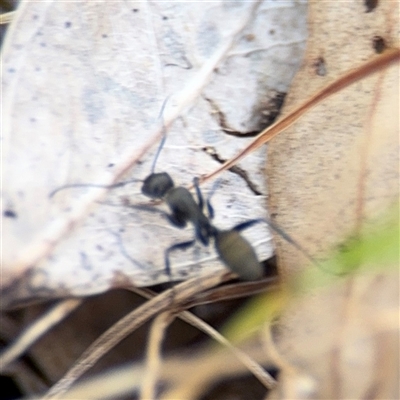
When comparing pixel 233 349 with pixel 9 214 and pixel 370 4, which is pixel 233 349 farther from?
pixel 370 4

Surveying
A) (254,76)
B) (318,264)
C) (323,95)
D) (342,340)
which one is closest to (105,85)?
(254,76)

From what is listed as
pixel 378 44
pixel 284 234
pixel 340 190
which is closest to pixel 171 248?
pixel 284 234

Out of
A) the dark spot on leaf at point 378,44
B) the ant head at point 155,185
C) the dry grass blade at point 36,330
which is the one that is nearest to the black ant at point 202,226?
the ant head at point 155,185

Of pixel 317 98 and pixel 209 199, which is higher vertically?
pixel 317 98

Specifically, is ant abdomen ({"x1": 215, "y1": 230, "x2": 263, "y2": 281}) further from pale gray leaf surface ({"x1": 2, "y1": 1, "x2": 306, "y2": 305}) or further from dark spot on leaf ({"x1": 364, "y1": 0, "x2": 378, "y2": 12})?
dark spot on leaf ({"x1": 364, "y1": 0, "x2": 378, "y2": 12})

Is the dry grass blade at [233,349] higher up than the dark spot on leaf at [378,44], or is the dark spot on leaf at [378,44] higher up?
the dark spot on leaf at [378,44]

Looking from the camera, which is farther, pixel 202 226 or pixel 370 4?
pixel 202 226

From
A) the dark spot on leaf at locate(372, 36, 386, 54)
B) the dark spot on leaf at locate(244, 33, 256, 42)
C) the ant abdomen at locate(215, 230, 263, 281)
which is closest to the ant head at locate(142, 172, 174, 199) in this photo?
the ant abdomen at locate(215, 230, 263, 281)

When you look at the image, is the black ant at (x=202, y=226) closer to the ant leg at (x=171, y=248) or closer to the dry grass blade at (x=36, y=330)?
the ant leg at (x=171, y=248)
